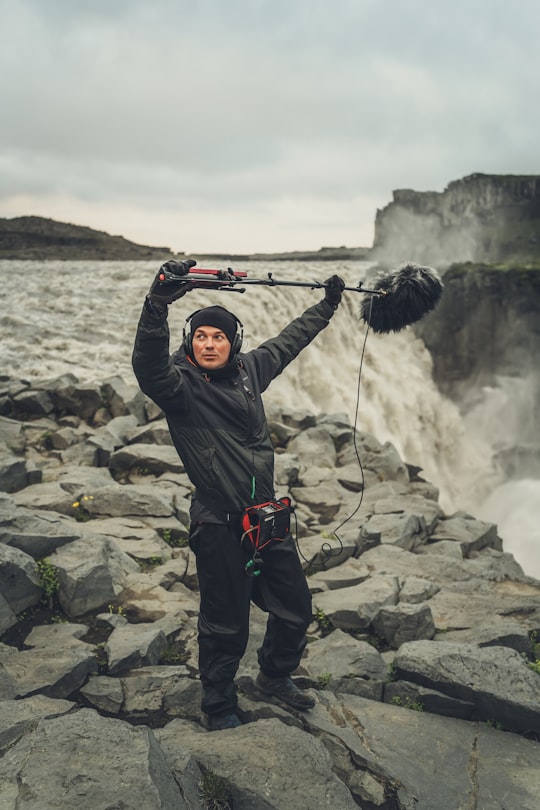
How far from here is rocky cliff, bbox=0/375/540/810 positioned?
3.40 metres

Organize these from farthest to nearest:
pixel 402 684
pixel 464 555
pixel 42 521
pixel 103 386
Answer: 1. pixel 103 386
2. pixel 464 555
3. pixel 42 521
4. pixel 402 684

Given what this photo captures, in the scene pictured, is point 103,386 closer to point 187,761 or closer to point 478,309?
point 187,761

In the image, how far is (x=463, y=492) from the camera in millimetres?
28062

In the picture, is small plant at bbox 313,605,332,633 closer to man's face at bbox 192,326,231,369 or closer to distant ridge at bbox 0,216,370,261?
man's face at bbox 192,326,231,369

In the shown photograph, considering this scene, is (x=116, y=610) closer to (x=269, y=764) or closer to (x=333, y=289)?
(x=269, y=764)

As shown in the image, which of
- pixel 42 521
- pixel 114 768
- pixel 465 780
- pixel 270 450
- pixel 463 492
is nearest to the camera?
pixel 114 768

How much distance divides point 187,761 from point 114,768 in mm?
480

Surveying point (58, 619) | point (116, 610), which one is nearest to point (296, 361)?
point (116, 610)

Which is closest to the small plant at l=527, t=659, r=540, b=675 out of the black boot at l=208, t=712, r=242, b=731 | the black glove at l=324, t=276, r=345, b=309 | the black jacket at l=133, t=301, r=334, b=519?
the black boot at l=208, t=712, r=242, b=731

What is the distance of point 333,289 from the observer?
504cm

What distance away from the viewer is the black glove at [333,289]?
5.02 m

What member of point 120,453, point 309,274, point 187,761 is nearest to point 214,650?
point 187,761

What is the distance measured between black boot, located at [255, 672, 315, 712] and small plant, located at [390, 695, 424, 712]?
888 mm

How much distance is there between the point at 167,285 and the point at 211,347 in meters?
0.58
